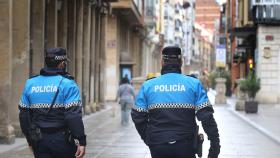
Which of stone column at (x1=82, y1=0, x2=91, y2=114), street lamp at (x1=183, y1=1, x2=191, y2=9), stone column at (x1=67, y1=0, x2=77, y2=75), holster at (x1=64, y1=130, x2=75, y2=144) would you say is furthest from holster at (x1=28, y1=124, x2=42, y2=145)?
street lamp at (x1=183, y1=1, x2=191, y2=9)

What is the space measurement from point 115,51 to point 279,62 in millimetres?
10252

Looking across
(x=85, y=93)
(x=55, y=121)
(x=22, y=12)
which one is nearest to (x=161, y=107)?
(x=55, y=121)

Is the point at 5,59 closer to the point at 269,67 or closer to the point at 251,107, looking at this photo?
the point at 251,107

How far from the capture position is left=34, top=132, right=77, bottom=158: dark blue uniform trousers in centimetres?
630

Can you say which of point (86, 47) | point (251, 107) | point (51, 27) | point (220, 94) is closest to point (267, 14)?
point (220, 94)

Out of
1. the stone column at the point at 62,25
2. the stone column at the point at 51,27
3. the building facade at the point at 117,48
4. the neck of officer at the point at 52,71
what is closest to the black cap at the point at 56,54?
the neck of officer at the point at 52,71

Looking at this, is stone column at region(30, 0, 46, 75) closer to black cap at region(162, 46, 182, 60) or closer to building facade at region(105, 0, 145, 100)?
black cap at region(162, 46, 182, 60)

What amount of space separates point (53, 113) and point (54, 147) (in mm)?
321

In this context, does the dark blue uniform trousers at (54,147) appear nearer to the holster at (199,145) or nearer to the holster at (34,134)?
the holster at (34,134)

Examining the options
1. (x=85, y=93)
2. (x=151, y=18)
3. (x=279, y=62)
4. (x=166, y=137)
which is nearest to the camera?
(x=166, y=137)

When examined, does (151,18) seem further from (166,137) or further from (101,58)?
(166,137)

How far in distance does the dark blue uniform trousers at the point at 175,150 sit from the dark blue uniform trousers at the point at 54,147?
0.84 metres

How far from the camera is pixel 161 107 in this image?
610 centimetres

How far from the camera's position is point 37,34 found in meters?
19.2
